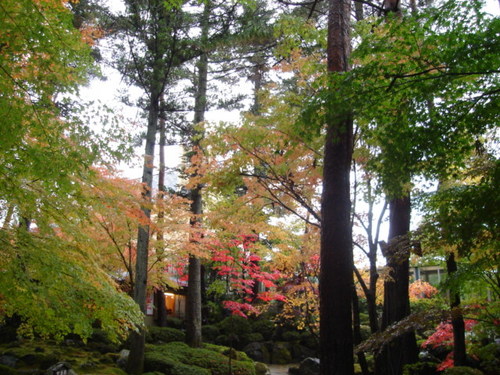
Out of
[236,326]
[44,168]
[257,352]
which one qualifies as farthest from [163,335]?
[44,168]

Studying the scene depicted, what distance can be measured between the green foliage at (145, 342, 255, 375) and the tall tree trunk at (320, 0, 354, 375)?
17.8ft

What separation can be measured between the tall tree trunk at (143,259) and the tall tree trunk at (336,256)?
Answer: 4.58 m

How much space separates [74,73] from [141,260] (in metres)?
5.65

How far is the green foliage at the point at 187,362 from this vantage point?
899 centimetres

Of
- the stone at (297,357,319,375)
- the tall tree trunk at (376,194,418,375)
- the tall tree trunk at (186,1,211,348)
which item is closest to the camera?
the tall tree trunk at (376,194,418,375)

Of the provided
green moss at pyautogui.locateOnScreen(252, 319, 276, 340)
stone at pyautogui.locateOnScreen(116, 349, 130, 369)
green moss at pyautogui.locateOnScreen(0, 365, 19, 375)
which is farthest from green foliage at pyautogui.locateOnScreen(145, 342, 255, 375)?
green moss at pyautogui.locateOnScreen(252, 319, 276, 340)

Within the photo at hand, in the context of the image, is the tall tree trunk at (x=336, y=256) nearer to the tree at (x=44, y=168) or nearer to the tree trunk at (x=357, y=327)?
the tree trunk at (x=357, y=327)

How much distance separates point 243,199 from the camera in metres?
7.65

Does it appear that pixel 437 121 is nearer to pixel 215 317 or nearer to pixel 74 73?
pixel 74 73

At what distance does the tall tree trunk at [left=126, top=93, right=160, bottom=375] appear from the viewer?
895 centimetres

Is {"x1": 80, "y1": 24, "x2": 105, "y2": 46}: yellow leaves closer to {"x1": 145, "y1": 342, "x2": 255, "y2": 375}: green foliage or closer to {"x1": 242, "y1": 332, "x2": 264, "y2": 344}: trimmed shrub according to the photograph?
{"x1": 145, "y1": 342, "x2": 255, "y2": 375}: green foliage

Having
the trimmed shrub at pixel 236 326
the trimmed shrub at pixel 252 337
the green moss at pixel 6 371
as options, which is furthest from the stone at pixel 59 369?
the trimmed shrub at pixel 252 337

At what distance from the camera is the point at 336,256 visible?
15.7 feet

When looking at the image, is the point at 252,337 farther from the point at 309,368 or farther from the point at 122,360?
the point at 122,360
